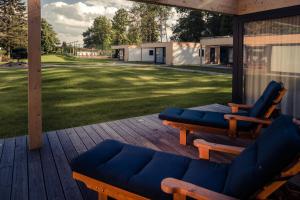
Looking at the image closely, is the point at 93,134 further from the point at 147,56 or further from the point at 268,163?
the point at 147,56

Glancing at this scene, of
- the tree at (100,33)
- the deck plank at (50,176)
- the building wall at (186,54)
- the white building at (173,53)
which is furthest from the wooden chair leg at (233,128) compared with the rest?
the tree at (100,33)

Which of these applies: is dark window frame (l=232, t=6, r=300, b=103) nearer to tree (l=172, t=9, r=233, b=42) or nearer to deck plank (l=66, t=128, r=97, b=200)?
deck plank (l=66, t=128, r=97, b=200)

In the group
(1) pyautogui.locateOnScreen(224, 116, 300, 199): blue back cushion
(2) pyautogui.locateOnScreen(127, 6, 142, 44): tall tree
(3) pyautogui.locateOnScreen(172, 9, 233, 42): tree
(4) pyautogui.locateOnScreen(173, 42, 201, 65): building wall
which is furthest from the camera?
(2) pyautogui.locateOnScreen(127, 6, 142, 44): tall tree

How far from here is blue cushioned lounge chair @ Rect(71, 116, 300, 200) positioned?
168 cm

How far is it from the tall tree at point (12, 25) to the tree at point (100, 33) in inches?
1107

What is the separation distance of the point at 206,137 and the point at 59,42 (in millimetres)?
82956

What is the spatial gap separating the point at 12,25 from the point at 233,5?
161 feet

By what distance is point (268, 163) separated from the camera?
1.69m

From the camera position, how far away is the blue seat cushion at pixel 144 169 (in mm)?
2102

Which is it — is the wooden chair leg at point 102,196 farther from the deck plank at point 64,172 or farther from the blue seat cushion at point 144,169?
the deck plank at point 64,172

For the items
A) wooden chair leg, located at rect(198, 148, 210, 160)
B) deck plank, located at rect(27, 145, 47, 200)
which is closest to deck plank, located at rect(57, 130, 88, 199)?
deck plank, located at rect(27, 145, 47, 200)

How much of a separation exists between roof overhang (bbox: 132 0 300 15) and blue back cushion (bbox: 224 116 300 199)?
3.76 metres

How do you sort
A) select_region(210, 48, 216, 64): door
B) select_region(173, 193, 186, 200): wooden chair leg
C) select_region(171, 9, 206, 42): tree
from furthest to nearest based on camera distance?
select_region(171, 9, 206, 42): tree
select_region(210, 48, 216, 64): door
select_region(173, 193, 186, 200): wooden chair leg

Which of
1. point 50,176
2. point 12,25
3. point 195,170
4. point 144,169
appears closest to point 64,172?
point 50,176
